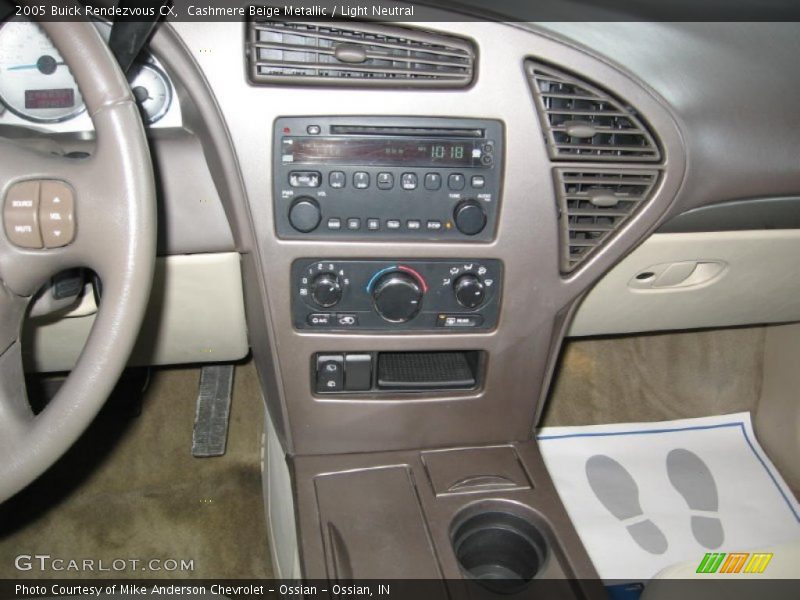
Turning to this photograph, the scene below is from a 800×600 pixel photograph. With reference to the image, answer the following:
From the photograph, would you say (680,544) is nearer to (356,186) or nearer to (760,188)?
(760,188)

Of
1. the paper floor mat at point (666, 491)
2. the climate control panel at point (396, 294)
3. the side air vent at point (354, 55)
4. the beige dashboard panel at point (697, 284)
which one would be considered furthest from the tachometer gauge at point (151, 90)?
the paper floor mat at point (666, 491)

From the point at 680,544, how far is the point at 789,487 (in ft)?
1.12

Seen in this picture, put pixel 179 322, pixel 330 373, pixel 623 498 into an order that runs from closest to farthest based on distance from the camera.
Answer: pixel 330 373 < pixel 179 322 < pixel 623 498

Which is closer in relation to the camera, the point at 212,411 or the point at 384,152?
the point at 384,152

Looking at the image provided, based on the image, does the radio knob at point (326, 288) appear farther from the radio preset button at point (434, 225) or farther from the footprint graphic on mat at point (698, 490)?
the footprint graphic on mat at point (698, 490)

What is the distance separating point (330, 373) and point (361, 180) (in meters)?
0.31

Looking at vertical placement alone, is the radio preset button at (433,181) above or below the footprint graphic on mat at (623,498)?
above

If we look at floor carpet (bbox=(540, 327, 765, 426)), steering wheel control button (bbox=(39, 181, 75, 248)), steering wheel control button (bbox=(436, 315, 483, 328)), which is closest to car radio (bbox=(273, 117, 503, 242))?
steering wheel control button (bbox=(436, 315, 483, 328))

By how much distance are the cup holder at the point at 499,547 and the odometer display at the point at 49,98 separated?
31.0 inches

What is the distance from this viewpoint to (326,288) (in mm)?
980

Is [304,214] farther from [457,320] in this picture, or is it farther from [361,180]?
[457,320]

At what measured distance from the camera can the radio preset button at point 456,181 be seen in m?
0.94

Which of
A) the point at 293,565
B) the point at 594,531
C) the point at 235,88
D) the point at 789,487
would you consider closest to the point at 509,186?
the point at 235,88

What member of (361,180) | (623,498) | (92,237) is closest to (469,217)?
(361,180)
